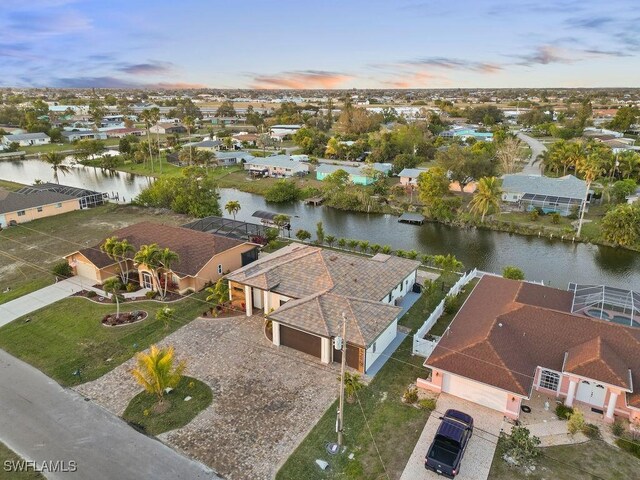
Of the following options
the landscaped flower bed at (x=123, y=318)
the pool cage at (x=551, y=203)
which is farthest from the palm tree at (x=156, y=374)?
the pool cage at (x=551, y=203)

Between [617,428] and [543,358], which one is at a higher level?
[543,358]

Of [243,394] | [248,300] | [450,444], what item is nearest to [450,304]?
[450,444]

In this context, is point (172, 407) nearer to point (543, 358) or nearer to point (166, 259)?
point (166, 259)

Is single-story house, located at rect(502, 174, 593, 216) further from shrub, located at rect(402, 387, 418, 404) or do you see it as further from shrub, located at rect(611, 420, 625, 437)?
shrub, located at rect(402, 387, 418, 404)

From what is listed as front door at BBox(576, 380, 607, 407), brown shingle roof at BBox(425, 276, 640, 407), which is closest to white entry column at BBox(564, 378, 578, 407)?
front door at BBox(576, 380, 607, 407)

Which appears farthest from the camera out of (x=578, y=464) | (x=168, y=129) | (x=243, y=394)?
(x=168, y=129)

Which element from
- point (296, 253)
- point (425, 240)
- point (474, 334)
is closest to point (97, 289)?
point (296, 253)

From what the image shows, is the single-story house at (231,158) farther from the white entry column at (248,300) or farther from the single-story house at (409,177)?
the white entry column at (248,300)
